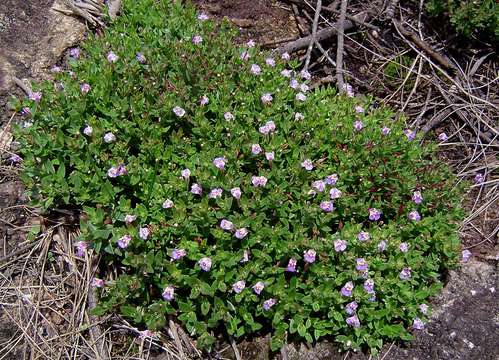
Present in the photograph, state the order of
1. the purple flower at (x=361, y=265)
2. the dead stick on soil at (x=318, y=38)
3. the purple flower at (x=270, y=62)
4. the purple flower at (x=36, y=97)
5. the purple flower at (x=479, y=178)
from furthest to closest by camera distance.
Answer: the dead stick on soil at (x=318, y=38)
the purple flower at (x=479, y=178)
the purple flower at (x=270, y=62)
the purple flower at (x=36, y=97)
the purple flower at (x=361, y=265)

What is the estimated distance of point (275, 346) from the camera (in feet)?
9.95

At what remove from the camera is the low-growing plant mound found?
9.94ft

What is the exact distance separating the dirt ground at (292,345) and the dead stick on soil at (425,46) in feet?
3.29

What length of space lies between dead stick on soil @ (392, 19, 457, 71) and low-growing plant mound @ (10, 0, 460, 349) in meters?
1.25

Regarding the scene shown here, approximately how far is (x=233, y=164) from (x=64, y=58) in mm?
1776

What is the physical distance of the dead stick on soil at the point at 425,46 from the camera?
452cm

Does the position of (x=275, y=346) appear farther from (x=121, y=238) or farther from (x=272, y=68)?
(x=272, y=68)

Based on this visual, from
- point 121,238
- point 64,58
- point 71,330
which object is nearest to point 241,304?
point 121,238

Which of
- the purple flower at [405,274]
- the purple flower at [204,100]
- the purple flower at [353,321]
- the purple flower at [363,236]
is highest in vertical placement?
the purple flower at [204,100]

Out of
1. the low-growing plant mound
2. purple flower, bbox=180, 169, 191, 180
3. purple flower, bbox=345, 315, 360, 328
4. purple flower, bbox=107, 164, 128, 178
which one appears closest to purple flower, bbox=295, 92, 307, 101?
the low-growing plant mound

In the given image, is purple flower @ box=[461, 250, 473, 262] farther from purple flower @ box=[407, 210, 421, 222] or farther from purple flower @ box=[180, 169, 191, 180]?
purple flower @ box=[180, 169, 191, 180]

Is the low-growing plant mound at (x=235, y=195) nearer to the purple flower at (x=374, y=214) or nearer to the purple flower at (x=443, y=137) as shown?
the purple flower at (x=374, y=214)

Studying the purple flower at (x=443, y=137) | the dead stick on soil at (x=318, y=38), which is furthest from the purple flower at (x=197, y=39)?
the purple flower at (x=443, y=137)

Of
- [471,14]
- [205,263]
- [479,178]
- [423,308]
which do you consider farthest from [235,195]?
[471,14]
